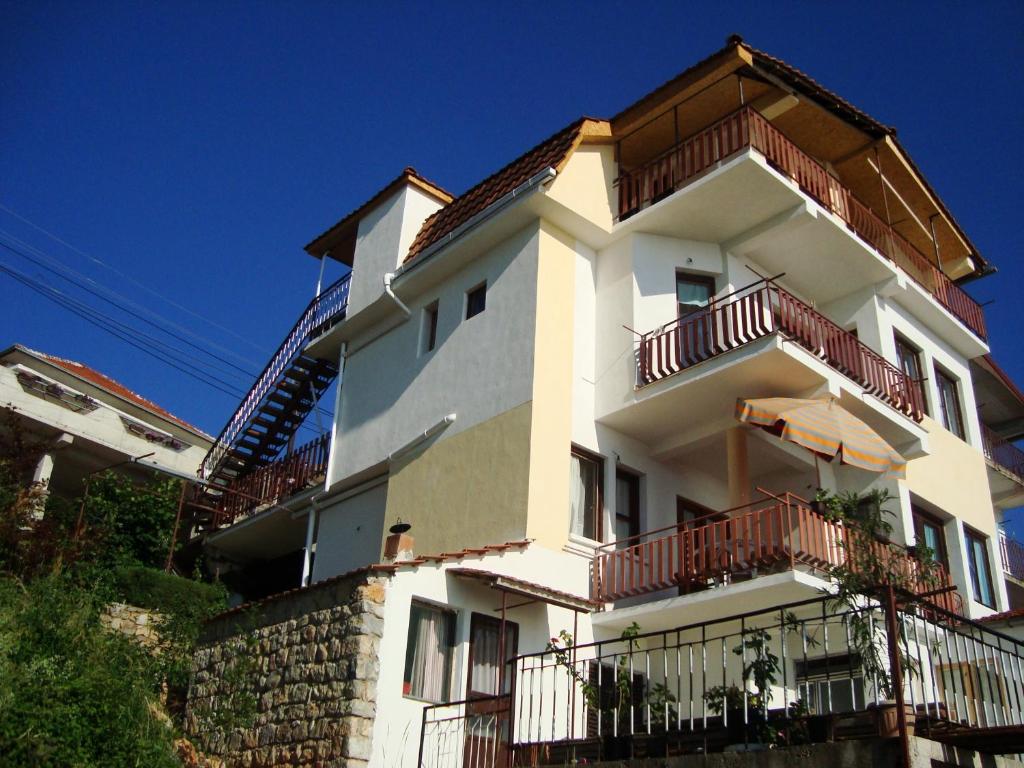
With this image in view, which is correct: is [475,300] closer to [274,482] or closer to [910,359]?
[274,482]

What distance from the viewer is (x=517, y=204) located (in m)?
17.8

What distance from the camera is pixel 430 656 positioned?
535 inches

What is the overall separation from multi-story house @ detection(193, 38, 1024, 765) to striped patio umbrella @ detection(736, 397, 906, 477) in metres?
0.16

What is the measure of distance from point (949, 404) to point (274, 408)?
15180mm

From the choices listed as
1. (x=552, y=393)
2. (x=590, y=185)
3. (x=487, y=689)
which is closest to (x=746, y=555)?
(x=487, y=689)

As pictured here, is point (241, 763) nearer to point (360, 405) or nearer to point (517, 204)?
point (360, 405)

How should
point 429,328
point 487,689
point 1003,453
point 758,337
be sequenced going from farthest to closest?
point 1003,453
point 429,328
point 758,337
point 487,689

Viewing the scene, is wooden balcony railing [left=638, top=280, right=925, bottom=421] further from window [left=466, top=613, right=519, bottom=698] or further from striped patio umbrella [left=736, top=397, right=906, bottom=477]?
window [left=466, top=613, right=519, bottom=698]

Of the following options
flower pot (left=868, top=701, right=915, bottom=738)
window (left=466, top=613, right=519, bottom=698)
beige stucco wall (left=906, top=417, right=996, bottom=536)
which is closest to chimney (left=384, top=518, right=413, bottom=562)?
window (left=466, top=613, right=519, bottom=698)

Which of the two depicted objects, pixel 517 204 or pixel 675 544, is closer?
pixel 675 544

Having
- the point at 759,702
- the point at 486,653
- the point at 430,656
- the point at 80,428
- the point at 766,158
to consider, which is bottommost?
the point at 759,702

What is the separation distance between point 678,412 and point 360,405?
7.02 m

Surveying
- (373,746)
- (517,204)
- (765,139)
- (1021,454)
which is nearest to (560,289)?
(517,204)

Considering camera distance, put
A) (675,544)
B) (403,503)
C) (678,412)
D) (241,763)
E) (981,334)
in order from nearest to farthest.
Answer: (241,763), (675,544), (678,412), (403,503), (981,334)
